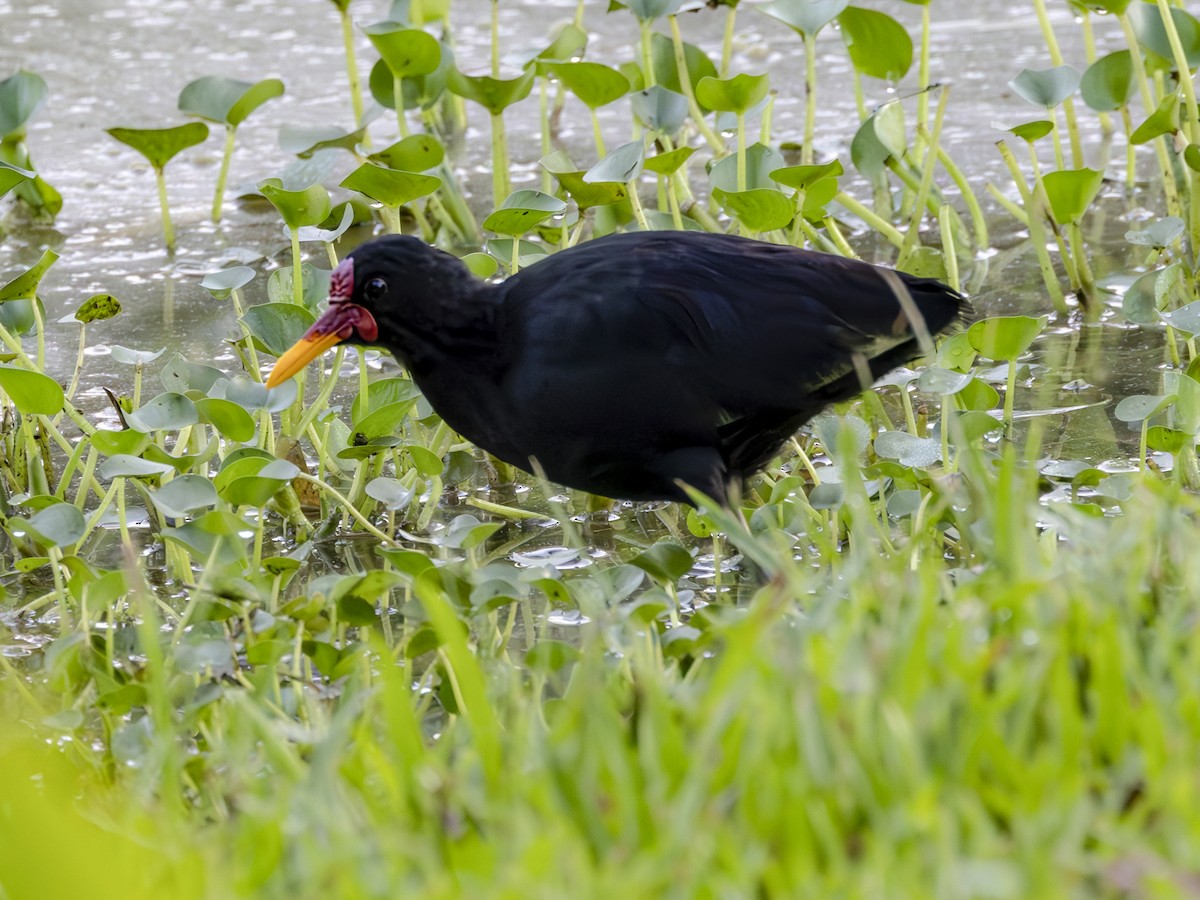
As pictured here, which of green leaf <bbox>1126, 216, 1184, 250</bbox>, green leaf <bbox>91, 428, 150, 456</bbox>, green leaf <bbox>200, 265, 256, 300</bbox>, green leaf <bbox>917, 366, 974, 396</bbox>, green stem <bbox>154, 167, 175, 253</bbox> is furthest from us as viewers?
green stem <bbox>154, 167, 175, 253</bbox>

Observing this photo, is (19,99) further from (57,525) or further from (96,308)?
(57,525)

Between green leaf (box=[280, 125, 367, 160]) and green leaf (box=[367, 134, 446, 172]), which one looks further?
green leaf (box=[280, 125, 367, 160])

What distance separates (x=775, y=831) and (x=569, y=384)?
1.26m

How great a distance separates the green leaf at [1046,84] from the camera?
3773 millimetres

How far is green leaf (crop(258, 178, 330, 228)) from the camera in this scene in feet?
10.9

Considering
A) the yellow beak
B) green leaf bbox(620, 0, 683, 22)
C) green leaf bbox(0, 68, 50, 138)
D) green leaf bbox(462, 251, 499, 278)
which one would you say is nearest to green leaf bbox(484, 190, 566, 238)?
green leaf bbox(462, 251, 499, 278)

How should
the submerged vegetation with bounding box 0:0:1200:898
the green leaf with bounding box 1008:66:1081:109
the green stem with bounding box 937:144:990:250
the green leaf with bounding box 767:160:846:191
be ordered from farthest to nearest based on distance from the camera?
the green stem with bounding box 937:144:990:250 → the green leaf with bounding box 1008:66:1081:109 → the green leaf with bounding box 767:160:846:191 → the submerged vegetation with bounding box 0:0:1200:898

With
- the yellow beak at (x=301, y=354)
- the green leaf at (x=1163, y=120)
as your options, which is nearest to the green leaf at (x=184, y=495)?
the yellow beak at (x=301, y=354)

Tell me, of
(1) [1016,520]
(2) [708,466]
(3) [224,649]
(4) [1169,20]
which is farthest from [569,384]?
(4) [1169,20]

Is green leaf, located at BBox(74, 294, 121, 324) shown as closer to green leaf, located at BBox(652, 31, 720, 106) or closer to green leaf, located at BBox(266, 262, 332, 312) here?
green leaf, located at BBox(266, 262, 332, 312)

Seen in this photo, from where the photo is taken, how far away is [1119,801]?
1722 millimetres

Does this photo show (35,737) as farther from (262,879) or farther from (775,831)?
(775,831)

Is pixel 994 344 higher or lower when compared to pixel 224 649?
higher

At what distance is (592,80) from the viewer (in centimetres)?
387
